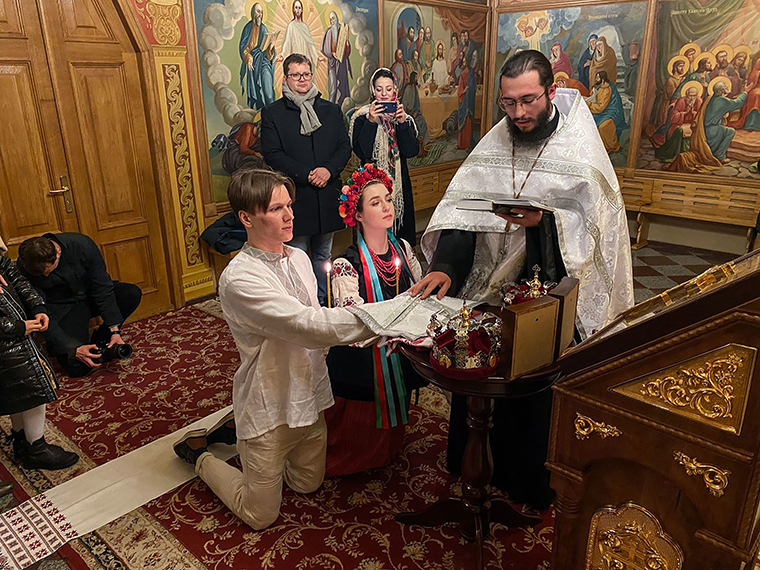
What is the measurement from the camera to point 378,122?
537cm

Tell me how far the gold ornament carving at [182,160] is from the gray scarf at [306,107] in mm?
1013

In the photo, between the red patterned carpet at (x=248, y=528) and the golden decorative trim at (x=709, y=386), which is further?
the red patterned carpet at (x=248, y=528)

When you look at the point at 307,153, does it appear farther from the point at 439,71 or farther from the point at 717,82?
the point at 717,82

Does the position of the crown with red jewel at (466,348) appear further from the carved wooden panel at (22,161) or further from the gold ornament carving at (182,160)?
the gold ornament carving at (182,160)

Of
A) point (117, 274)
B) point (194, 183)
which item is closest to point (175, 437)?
point (117, 274)

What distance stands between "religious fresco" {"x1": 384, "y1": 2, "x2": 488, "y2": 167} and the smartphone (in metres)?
2.31

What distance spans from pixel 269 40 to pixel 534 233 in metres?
4.37

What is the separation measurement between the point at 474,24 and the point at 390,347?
775cm

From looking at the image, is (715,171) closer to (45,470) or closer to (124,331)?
(124,331)

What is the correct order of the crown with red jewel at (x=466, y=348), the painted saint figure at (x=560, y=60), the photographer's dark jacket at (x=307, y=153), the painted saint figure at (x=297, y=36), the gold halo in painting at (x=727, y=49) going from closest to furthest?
1. the crown with red jewel at (x=466, y=348)
2. the photographer's dark jacket at (x=307, y=153)
3. the painted saint figure at (x=297, y=36)
4. the gold halo in painting at (x=727, y=49)
5. the painted saint figure at (x=560, y=60)

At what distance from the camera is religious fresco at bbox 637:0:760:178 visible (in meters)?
6.96

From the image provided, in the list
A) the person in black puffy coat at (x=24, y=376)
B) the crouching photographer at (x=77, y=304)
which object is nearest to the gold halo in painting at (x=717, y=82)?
the crouching photographer at (x=77, y=304)

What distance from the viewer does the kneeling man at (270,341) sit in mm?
2383

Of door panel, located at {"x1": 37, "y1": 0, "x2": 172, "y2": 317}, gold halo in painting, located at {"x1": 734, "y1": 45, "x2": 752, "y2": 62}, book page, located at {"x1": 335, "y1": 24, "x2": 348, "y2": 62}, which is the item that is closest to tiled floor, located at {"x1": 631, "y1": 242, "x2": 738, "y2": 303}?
gold halo in painting, located at {"x1": 734, "y1": 45, "x2": 752, "y2": 62}
